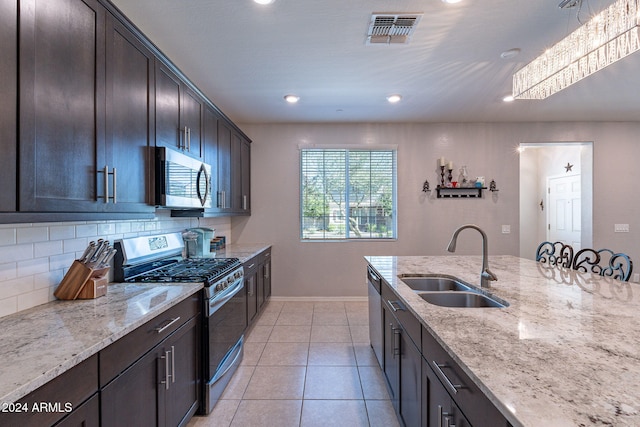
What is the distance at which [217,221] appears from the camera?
432 centimetres

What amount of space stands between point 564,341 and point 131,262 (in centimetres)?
242

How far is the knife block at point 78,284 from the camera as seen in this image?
5.41 ft

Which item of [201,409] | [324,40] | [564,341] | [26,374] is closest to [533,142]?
[324,40]

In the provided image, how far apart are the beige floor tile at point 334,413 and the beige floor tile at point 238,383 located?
510 millimetres

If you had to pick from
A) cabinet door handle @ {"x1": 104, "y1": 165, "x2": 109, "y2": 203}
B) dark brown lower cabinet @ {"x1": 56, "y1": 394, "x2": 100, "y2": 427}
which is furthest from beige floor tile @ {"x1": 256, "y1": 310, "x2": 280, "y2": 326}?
dark brown lower cabinet @ {"x1": 56, "y1": 394, "x2": 100, "y2": 427}

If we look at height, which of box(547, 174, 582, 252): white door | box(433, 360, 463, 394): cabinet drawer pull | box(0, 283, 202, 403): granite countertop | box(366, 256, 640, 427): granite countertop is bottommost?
box(433, 360, 463, 394): cabinet drawer pull

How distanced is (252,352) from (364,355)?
106 centimetres

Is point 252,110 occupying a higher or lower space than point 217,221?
higher

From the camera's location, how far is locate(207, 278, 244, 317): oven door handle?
2097mm

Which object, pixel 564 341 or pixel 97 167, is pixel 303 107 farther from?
pixel 564 341

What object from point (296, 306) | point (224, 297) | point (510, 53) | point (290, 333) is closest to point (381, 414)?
point (224, 297)

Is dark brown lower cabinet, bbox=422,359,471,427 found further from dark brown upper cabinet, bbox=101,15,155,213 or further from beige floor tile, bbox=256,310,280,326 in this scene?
beige floor tile, bbox=256,310,280,326

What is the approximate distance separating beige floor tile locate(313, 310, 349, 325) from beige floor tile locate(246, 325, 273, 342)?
58cm

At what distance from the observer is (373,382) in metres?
2.50
